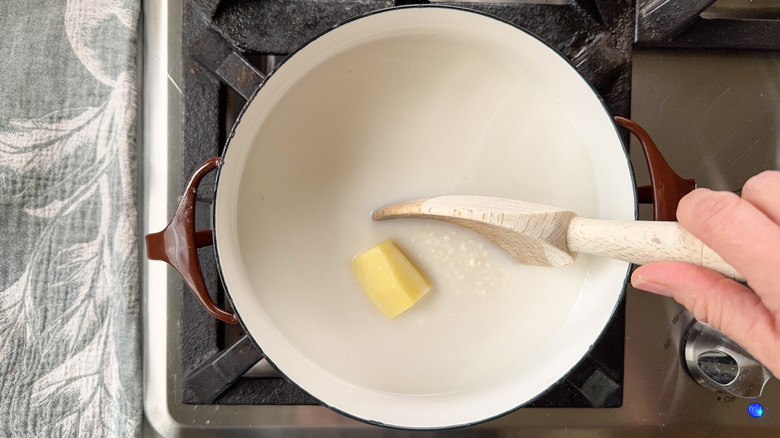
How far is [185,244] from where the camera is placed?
537mm

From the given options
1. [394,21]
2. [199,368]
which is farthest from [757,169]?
[199,368]

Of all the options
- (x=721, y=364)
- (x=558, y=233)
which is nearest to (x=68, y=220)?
(x=558, y=233)

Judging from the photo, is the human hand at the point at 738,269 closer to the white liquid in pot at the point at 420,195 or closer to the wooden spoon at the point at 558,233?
the wooden spoon at the point at 558,233

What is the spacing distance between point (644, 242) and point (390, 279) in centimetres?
27

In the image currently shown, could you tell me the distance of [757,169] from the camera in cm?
66

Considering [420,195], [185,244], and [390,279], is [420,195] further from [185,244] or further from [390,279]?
[185,244]

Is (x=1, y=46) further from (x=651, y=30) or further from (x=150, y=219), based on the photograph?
(x=651, y=30)

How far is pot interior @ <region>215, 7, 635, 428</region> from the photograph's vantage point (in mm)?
592

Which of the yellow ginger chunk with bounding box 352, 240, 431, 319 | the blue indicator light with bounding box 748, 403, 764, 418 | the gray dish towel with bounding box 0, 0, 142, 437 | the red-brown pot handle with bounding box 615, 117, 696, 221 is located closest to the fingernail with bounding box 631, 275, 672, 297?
the red-brown pot handle with bounding box 615, 117, 696, 221

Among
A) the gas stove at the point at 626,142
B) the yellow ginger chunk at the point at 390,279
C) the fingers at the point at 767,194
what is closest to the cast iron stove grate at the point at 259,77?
the gas stove at the point at 626,142

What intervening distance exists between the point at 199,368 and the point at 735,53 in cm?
77

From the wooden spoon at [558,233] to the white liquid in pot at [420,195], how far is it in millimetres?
57

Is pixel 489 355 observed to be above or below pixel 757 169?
below

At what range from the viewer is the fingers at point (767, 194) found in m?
0.34
